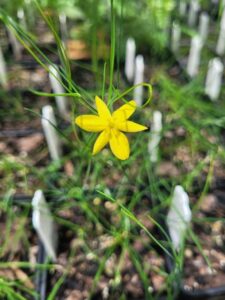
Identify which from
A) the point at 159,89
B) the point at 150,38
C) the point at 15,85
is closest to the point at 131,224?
the point at 159,89

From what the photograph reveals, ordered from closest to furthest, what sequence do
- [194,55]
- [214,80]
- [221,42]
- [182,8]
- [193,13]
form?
[214,80] < [194,55] < [221,42] < [193,13] < [182,8]

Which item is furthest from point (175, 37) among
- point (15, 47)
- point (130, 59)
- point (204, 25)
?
point (15, 47)

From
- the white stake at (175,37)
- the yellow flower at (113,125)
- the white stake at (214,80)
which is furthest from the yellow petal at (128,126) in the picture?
the white stake at (175,37)

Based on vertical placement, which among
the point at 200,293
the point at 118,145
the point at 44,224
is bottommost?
the point at 200,293

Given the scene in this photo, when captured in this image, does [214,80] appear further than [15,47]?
No

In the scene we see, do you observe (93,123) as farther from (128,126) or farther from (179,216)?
(179,216)

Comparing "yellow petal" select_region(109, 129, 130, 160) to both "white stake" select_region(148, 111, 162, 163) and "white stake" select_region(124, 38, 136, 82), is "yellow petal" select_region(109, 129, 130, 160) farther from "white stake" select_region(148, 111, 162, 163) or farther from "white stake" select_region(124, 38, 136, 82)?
"white stake" select_region(124, 38, 136, 82)

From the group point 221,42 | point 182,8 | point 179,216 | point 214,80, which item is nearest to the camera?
point 179,216

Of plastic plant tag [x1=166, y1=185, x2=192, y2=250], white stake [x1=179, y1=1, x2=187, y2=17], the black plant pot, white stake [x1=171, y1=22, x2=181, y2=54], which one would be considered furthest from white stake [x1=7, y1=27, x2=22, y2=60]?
the black plant pot
